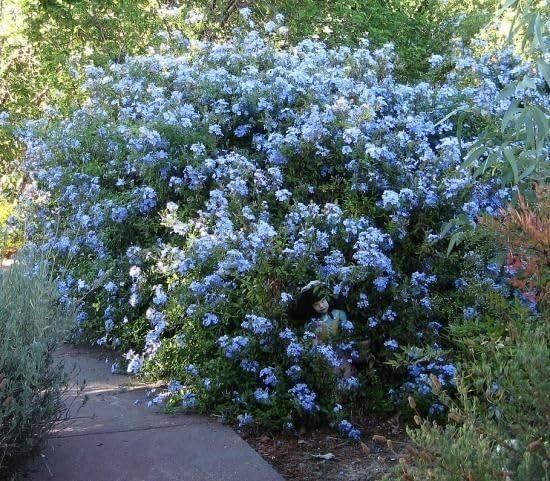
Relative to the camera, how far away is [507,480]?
2.14 metres

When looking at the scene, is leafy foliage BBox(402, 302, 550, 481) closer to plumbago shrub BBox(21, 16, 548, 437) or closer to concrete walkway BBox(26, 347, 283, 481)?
plumbago shrub BBox(21, 16, 548, 437)

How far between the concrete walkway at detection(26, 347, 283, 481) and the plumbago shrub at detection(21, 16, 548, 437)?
210 millimetres

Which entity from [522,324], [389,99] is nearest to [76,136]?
[389,99]

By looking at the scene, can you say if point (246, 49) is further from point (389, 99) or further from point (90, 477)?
point (90, 477)

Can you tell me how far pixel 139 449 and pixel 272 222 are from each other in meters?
1.80

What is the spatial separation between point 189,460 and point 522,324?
1.78 m

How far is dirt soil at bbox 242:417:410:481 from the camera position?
163 inches

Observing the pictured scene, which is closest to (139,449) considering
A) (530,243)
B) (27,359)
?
(27,359)

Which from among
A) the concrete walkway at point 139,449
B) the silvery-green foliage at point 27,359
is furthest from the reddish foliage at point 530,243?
the silvery-green foliage at point 27,359

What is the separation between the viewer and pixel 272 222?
17.5 ft

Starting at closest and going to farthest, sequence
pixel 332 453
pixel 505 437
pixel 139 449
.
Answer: pixel 505 437, pixel 139 449, pixel 332 453

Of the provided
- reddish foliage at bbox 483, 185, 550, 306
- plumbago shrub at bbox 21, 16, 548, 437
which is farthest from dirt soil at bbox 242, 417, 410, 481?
reddish foliage at bbox 483, 185, 550, 306

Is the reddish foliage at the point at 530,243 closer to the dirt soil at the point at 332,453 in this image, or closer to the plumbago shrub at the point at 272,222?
the plumbago shrub at the point at 272,222

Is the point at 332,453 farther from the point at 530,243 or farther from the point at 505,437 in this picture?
the point at 530,243
